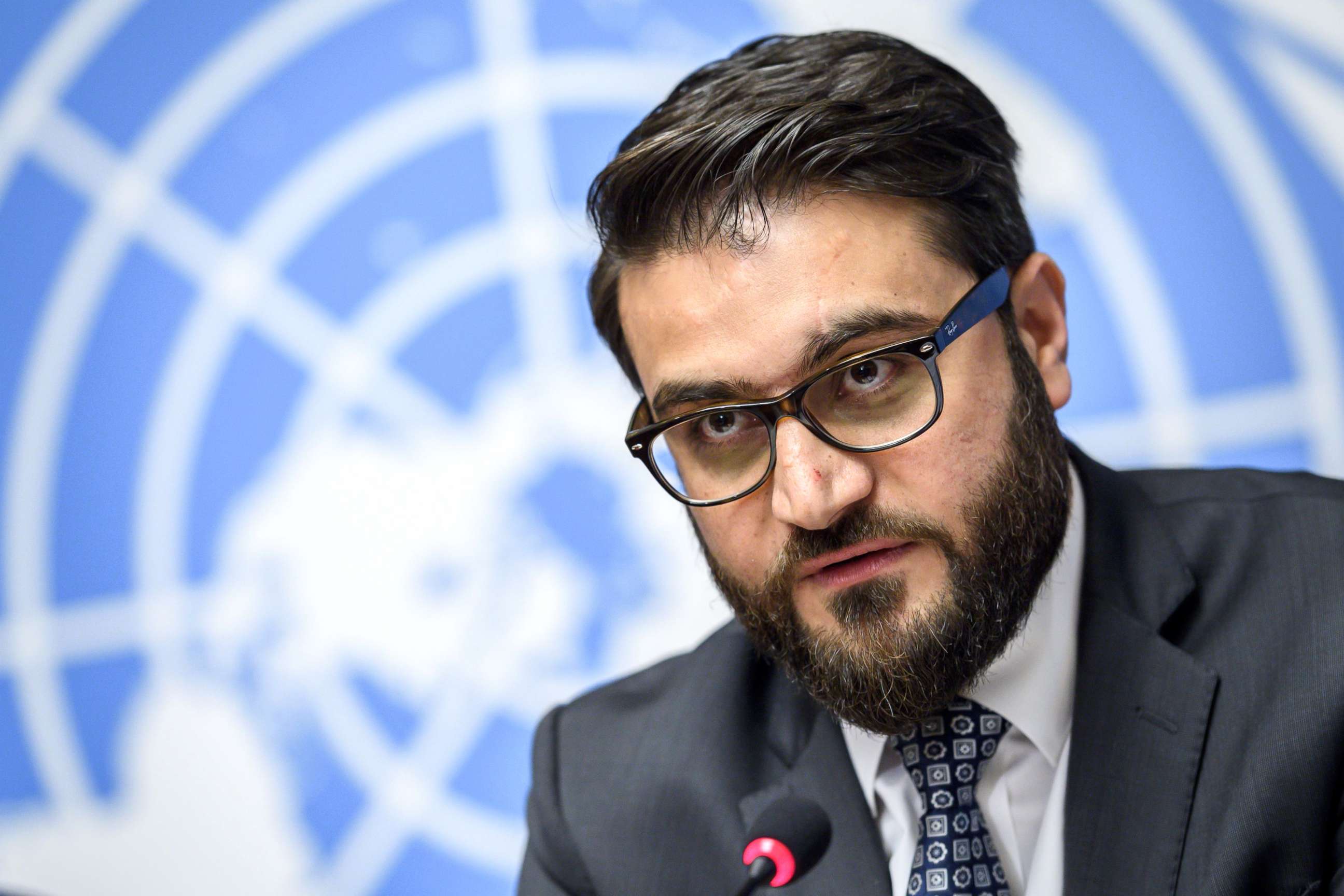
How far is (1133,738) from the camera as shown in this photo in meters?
1.53

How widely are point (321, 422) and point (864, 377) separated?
1985 mm

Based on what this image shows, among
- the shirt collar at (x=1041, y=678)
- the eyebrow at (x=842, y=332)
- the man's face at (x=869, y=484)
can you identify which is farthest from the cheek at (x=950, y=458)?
the shirt collar at (x=1041, y=678)

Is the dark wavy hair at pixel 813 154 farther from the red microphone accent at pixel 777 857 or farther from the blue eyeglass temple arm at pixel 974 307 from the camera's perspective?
the red microphone accent at pixel 777 857

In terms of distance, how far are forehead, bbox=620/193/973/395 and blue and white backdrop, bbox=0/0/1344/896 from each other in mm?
1245

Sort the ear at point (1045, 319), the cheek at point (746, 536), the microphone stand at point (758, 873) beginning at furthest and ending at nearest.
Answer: the ear at point (1045, 319)
the cheek at point (746, 536)
the microphone stand at point (758, 873)

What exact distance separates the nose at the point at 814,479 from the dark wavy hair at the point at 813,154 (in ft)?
0.86

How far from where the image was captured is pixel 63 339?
320 cm

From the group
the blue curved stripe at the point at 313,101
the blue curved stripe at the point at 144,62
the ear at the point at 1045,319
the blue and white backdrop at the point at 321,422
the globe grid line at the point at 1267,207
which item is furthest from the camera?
the blue curved stripe at the point at 144,62

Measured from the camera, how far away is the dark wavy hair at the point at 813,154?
1.49m

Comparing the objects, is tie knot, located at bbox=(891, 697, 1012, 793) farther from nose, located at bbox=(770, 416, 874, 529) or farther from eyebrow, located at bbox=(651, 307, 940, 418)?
eyebrow, located at bbox=(651, 307, 940, 418)

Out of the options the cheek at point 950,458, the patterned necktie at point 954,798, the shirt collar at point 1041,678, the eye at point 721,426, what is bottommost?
the patterned necktie at point 954,798

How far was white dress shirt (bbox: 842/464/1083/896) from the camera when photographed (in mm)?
1560

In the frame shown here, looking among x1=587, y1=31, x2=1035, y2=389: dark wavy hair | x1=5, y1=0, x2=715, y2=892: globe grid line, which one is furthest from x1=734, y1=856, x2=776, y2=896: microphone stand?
x1=5, y1=0, x2=715, y2=892: globe grid line

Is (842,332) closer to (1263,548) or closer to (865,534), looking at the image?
(865,534)
